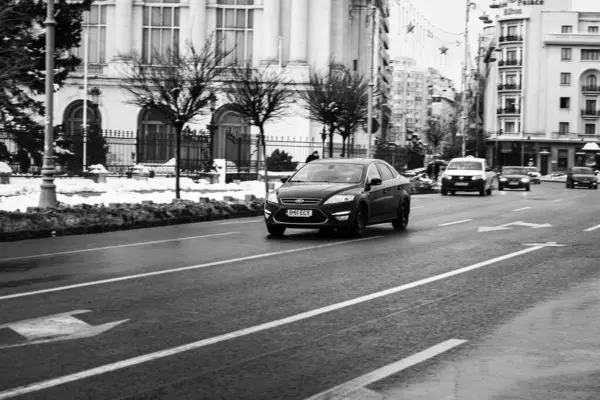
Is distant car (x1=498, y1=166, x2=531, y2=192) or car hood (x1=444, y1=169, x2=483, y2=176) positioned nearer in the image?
car hood (x1=444, y1=169, x2=483, y2=176)

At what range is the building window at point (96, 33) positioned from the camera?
68.0 m

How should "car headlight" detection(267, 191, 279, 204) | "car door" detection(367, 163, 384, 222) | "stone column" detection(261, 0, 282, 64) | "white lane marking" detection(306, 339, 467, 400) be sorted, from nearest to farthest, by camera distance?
"white lane marking" detection(306, 339, 467, 400), "car headlight" detection(267, 191, 279, 204), "car door" detection(367, 163, 384, 222), "stone column" detection(261, 0, 282, 64)

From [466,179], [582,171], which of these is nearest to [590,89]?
[582,171]

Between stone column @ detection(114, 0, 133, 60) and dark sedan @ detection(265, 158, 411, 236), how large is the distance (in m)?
48.2

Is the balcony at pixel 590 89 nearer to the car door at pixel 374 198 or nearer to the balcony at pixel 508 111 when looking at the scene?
the balcony at pixel 508 111

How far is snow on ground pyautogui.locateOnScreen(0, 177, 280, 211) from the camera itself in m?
29.0

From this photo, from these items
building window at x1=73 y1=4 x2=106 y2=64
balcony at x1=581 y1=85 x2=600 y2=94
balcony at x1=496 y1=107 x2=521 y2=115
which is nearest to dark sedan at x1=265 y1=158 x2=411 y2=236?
building window at x1=73 y1=4 x2=106 y2=64

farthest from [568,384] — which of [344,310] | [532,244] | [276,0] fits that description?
[276,0]

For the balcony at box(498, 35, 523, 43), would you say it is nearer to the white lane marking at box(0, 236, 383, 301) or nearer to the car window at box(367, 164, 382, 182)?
the car window at box(367, 164, 382, 182)

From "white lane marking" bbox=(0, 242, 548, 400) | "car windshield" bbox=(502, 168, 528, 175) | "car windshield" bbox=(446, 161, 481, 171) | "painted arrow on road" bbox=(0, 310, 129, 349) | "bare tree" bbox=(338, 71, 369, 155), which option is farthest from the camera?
"car windshield" bbox=(502, 168, 528, 175)

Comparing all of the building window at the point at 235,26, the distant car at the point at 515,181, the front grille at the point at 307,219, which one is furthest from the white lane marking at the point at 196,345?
the building window at the point at 235,26

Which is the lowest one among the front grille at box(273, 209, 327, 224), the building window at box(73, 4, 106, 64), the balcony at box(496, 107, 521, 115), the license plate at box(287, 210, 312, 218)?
the front grille at box(273, 209, 327, 224)

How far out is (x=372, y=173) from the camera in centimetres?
1986

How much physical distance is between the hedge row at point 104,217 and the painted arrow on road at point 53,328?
31.8 feet
